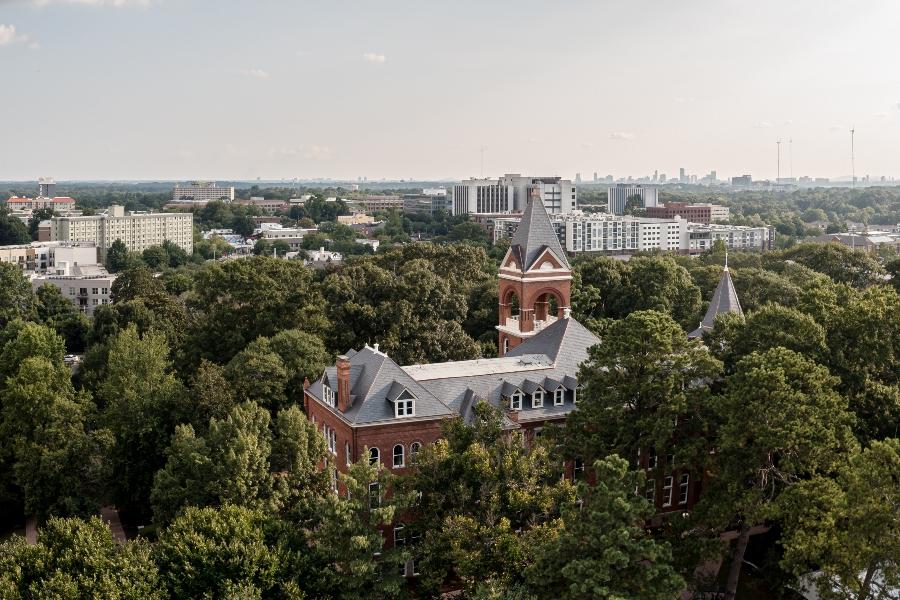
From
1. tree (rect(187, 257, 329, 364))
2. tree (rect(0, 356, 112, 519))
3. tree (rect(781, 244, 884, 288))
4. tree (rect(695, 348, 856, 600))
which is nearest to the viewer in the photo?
tree (rect(695, 348, 856, 600))

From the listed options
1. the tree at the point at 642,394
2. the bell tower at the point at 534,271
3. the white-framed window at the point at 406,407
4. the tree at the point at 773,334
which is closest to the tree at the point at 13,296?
the bell tower at the point at 534,271

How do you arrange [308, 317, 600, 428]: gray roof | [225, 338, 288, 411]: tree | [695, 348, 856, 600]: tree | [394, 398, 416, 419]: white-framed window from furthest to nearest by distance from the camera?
[225, 338, 288, 411]: tree < [308, 317, 600, 428]: gray roof < [394, 398, 416, 419]: white-framed window < [695, 348, 856, 600]: tree

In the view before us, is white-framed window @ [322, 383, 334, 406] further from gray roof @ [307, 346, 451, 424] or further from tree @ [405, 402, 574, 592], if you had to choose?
tree @ [405, 402, 574, 592]

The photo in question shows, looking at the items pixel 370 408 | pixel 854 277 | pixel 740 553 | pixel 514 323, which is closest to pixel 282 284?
pixel 514 323

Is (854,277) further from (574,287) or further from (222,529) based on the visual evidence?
(222,529)

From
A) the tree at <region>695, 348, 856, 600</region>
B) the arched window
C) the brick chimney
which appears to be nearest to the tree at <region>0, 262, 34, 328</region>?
the brick chimney

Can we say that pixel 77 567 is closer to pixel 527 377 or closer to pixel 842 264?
pixel 527 377

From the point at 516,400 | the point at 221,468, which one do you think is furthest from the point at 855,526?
the point at 221,468

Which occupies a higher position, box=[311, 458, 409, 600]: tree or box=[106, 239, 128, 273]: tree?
box=[106, 239, 128, 273]: tree
